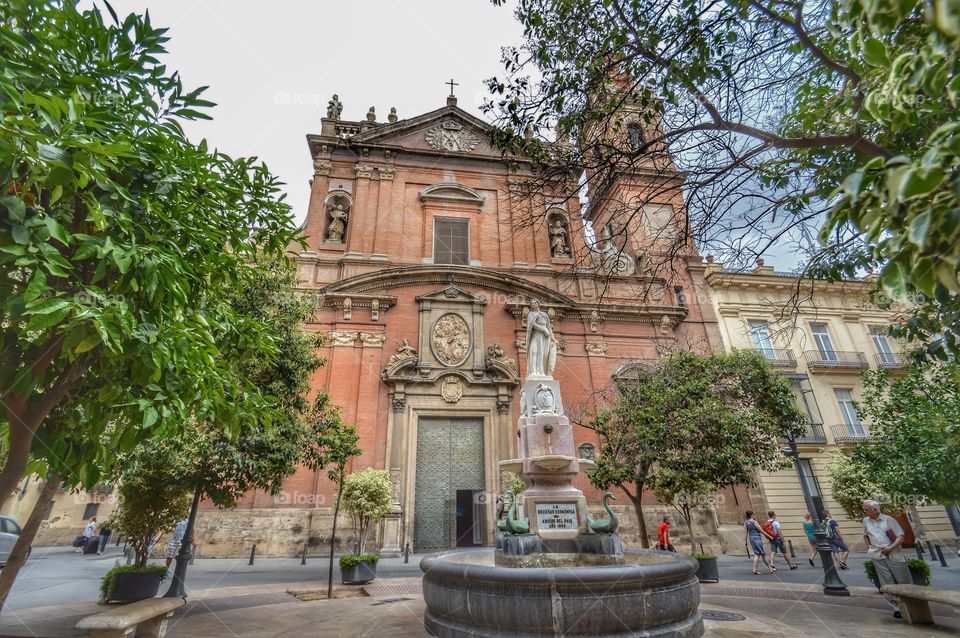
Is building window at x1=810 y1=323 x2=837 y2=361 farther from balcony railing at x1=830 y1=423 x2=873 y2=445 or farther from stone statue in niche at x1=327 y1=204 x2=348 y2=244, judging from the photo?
stone statue in niche at x1=327 y1=204 x2=348 y2=244

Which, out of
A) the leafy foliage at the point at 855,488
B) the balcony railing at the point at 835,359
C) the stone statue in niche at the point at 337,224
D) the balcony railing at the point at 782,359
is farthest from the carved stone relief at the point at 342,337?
the balcony railing at the point at 835,359

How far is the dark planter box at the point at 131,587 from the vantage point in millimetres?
6590

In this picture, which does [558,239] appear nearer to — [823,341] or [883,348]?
[823,341]

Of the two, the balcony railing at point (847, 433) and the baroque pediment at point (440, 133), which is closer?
the balcony railing at point (847, 433)

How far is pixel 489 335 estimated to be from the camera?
Answer: 54.6 feet

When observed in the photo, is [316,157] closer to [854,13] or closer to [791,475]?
[854,13]

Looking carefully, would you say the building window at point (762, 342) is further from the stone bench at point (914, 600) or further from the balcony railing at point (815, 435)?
the stone bench at point (914, 600)

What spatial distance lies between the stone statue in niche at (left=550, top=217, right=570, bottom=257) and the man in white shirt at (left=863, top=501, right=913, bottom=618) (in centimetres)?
1421

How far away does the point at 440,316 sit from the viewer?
1645 centimetres

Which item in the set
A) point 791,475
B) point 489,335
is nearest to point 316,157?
point 489,335

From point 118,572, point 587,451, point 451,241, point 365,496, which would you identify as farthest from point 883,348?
point 118,572

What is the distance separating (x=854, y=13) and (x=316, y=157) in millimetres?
20082

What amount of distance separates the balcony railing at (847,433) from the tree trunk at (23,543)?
23709mm

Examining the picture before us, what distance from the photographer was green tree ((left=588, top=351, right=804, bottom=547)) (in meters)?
10.5
